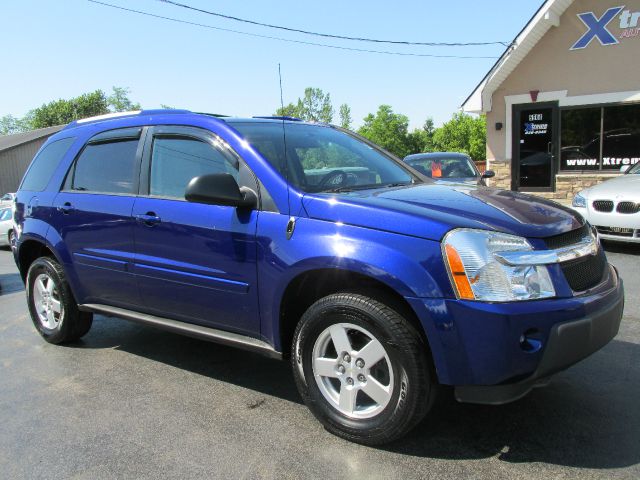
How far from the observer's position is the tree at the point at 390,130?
81.7 m

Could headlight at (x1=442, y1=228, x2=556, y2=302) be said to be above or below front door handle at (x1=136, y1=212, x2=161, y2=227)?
below

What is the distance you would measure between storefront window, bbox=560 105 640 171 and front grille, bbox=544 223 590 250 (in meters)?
13.1

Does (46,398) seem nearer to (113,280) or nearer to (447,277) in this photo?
(113,280)

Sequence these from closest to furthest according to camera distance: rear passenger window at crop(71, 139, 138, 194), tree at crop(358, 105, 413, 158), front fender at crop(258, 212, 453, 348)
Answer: front fender at crop(258, 212, 453, 348), rear passenger window at crop(71, 139, 138, 194), tree at crop(358, 105, 413, 158)

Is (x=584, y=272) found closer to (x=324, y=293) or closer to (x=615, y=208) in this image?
(x=324, y=293)

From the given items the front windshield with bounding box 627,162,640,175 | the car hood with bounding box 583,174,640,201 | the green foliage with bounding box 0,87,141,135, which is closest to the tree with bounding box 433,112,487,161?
the green foliage with bounding box 0,87,141,135

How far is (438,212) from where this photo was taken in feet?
9.16

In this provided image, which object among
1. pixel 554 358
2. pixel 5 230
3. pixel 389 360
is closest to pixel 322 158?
pixel 389 360

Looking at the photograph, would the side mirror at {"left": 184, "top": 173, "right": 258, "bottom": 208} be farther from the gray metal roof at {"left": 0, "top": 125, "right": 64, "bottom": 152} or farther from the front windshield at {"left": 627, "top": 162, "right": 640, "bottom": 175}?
the gray metal roof at {"left": 0, "top": 125, "right": 64, "bottom": 152}

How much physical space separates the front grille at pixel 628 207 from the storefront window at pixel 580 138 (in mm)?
7899

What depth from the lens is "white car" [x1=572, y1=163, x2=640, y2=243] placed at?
7547 millimetres

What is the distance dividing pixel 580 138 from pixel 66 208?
13970mm

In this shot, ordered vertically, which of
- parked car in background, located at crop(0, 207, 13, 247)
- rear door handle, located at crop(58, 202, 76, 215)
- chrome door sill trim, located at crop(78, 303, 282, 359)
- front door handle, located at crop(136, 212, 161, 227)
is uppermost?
rear door handle, located at crop(58, 202, 76, 215)

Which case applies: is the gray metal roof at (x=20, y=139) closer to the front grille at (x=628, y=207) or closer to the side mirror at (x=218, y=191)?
the front grille at (x=628, y=207)
